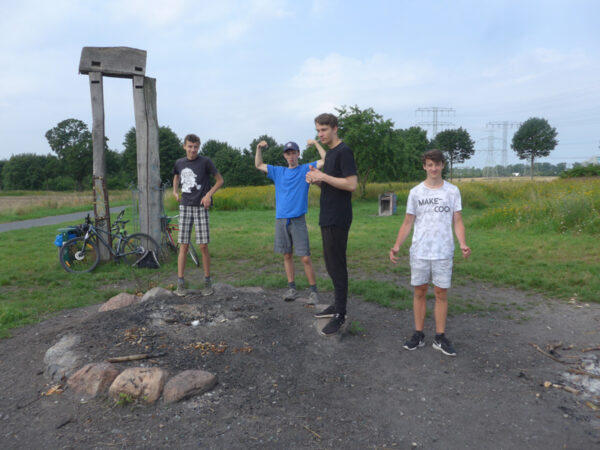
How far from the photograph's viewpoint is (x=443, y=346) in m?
3.88

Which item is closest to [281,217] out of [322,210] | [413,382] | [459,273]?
[322,210]

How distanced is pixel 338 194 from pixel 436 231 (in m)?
0.97

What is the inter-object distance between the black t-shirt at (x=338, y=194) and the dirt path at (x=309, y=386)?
3.73 ft

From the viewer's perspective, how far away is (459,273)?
7270 millimetres

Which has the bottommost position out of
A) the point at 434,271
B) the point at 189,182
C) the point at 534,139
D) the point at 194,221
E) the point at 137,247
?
the point at 137,247

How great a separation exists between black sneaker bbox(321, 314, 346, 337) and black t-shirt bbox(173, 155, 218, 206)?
2475 millimetres

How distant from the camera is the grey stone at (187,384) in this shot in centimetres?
306

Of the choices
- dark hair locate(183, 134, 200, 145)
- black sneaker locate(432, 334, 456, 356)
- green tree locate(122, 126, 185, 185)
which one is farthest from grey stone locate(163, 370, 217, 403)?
green tree locate(122, 126, 185, 185)

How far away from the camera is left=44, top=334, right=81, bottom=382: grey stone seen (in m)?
3.44

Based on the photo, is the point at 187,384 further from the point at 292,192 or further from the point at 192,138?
the point at 192,138

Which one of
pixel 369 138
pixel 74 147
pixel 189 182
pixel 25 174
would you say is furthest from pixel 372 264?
pixel 25 174

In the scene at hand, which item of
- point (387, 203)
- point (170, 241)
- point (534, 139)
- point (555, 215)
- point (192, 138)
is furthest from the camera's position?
point (534, 139)

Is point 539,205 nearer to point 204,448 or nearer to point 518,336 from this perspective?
point 518,336

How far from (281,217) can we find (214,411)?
2.47 metres
